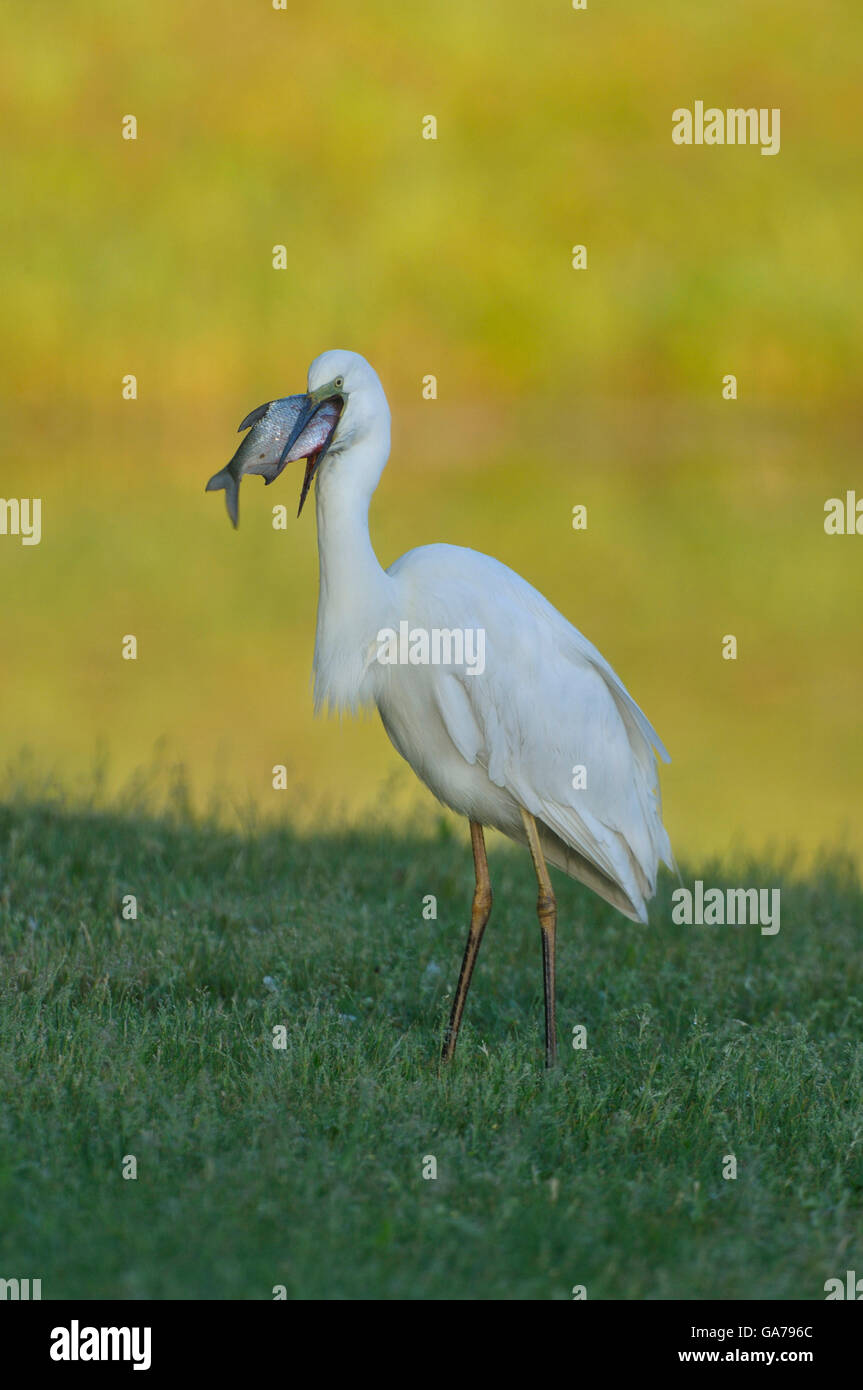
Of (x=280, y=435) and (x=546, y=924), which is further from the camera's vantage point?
(x=546, y=924)

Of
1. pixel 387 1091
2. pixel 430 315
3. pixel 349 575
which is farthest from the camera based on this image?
pixel 430 315

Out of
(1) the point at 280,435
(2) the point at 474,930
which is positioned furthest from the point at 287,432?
(2) the point at 474,930

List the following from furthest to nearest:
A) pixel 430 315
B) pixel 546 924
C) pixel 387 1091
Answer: pixel 430 315 → pixel 546 924 → pixel 387 1091

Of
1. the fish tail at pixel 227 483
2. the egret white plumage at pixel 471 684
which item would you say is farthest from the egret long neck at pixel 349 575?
the fish tail at pixel 227 483

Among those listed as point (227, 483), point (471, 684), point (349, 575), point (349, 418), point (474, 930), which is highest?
point (349, 418)

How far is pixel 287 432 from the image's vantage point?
199 inches

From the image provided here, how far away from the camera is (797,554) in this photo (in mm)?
18906

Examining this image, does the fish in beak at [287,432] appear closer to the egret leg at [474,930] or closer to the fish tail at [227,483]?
the fish tail at [227,483]

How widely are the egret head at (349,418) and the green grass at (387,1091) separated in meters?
1.64

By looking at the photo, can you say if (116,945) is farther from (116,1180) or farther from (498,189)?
(498,189)

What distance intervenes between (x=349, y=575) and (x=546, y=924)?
50.0 inches

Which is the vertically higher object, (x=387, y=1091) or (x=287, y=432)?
(x=287, y=432)

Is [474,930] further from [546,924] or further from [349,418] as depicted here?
[349,418]

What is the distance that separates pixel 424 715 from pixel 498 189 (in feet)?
80.6
